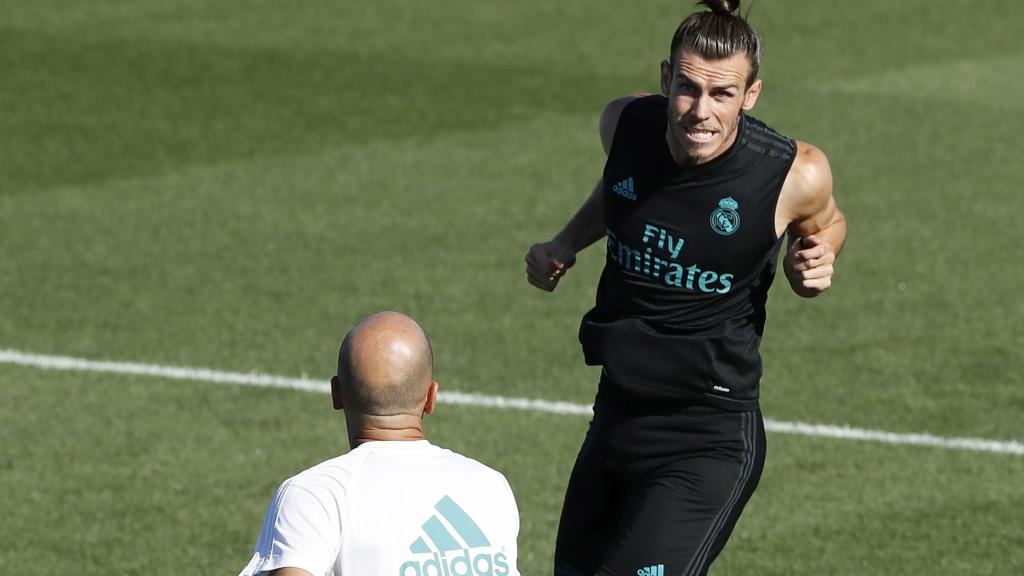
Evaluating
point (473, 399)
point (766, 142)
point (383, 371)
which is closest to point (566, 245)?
point (766, 142)

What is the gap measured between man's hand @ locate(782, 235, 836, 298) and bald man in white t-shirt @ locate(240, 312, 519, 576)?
1.76 m

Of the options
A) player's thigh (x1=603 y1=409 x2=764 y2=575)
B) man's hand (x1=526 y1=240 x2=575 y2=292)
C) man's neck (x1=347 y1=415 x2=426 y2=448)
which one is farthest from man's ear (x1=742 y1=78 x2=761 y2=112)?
man's neck (x1=347 y1=415 x2=426 y2=448)

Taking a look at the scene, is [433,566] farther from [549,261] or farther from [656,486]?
[549,261]

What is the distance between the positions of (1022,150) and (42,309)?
28.2 feet

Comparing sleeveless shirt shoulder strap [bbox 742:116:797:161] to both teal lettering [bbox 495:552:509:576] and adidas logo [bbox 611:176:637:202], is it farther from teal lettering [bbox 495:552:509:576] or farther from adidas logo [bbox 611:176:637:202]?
teal lettering [bbox 495:552:509:576]

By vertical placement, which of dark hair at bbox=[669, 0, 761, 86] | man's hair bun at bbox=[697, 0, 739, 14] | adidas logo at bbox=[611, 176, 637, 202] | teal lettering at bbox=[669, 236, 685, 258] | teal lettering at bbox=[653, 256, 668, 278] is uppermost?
man's hair bun at bbox=[697, 0, 739, 14]

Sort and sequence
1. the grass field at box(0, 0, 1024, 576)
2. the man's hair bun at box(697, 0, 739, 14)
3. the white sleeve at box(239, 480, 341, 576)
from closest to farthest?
the white sleeve at box(239, 480, 341, 576), the man's hair bun at box(697, 0, 739, 14), the grass field at box(0, 0, 1024, 576)

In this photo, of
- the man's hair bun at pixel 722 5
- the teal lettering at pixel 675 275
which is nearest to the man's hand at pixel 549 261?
the teal lettering at pixel 675 275

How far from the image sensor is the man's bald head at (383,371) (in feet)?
15.8

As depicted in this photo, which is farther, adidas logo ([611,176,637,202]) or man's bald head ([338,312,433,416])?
adidas logo ([611,176,637,202])

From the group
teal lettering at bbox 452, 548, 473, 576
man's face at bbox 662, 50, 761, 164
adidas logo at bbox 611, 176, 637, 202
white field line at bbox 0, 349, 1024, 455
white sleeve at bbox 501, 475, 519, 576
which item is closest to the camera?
teal lettering at bbox 452, 548, 473, 576

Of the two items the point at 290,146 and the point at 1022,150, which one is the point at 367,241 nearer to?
the point at 290,146

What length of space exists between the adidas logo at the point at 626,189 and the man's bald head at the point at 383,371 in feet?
5.62

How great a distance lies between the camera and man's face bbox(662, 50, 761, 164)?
242 inches
